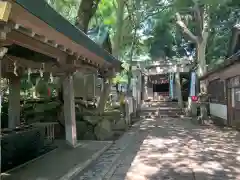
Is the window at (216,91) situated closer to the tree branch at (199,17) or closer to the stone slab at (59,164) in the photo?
the tree branch at (199,17)

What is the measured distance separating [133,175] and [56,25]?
325cm

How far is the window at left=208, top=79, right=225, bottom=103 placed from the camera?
15238mm

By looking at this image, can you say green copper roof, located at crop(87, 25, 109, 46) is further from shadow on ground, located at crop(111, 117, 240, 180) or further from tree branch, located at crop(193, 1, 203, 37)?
tree branch, located at crop(193, 1, 203, 37)

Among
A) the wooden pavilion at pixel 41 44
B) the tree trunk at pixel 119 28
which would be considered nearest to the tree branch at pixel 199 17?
the tree trunk at pixel 119 28

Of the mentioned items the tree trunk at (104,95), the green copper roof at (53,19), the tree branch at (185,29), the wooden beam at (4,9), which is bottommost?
the tree trunk at (104,95)

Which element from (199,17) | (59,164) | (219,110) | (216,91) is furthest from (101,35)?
(199,17)

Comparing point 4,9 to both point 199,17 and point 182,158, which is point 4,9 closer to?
point 182,158

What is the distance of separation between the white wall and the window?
0.29 metres

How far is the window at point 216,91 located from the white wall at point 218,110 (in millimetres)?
294

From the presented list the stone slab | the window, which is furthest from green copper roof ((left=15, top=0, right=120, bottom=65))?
the window

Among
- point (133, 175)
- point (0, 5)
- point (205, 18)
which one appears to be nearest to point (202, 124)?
point (205, 18)

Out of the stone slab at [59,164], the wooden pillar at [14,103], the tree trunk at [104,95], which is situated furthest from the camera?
the tree trunk at [104,95]

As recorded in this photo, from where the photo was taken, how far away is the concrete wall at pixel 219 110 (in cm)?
1456

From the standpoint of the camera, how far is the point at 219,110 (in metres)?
15.9
